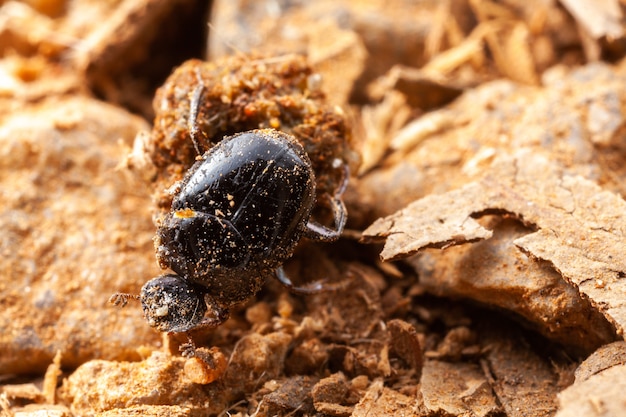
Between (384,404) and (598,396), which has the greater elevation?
(598,396)

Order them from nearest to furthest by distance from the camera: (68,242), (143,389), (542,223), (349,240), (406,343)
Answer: (143,389), (542,223), (406,343), (68,242), (349,240)

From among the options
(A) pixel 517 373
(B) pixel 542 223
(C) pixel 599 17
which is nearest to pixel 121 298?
(A) pixel 517 373

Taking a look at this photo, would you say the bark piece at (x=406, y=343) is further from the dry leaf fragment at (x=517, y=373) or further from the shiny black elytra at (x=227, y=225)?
the shiny black elytra at (x=227, y=225)

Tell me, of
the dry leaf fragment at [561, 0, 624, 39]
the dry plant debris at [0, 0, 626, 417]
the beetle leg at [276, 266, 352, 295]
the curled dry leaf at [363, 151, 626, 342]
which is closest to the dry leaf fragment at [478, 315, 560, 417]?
the dry plant debris at [0, 0, 626, 417]

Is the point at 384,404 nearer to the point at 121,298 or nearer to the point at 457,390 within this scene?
the point at 457,390

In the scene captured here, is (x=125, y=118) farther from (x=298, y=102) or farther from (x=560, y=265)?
(x=560, y=265)

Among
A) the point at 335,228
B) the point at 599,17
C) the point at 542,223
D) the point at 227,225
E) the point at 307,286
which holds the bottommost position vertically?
the point at 307,286

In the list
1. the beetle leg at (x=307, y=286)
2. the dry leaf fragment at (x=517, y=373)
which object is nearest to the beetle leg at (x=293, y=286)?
the beetle leg at (x=307, y=286)
